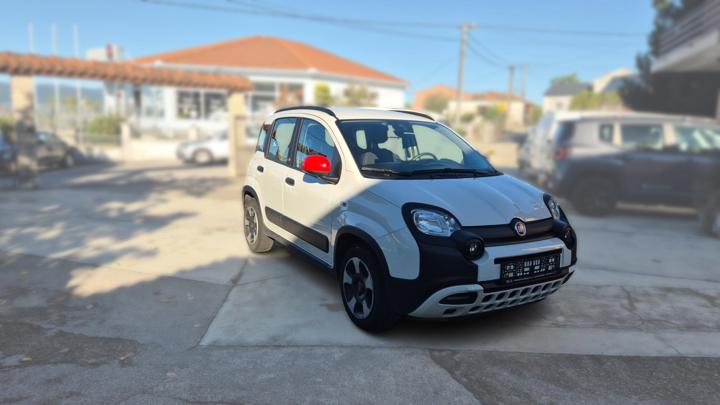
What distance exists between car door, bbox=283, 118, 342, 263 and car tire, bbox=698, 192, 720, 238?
661 cm

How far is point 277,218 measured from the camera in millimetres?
5395

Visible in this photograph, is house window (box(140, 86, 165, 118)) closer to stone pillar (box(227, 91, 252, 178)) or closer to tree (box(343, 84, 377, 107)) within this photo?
tree (box(343, 84, 377, 107))

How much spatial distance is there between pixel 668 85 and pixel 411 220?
740 inches

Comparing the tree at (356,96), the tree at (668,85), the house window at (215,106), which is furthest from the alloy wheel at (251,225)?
the tree at (356,96)

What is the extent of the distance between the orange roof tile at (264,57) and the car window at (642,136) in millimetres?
21676

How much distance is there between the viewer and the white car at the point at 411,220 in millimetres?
3459

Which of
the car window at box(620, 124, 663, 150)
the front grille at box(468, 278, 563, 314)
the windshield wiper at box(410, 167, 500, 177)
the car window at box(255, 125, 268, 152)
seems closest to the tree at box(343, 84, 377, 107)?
the car window at box(620, 124, 663, 150)

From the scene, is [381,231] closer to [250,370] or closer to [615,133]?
[250,370]

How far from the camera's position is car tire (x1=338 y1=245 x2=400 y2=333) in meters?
3.70

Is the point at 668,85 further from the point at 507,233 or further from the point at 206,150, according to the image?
the point at 507,233

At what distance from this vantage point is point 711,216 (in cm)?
779

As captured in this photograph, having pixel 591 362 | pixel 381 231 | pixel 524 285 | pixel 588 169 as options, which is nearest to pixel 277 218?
pixel 381 231

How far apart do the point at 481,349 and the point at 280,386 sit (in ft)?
5.09

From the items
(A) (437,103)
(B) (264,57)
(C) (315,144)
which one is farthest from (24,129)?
(A) (437,103)
